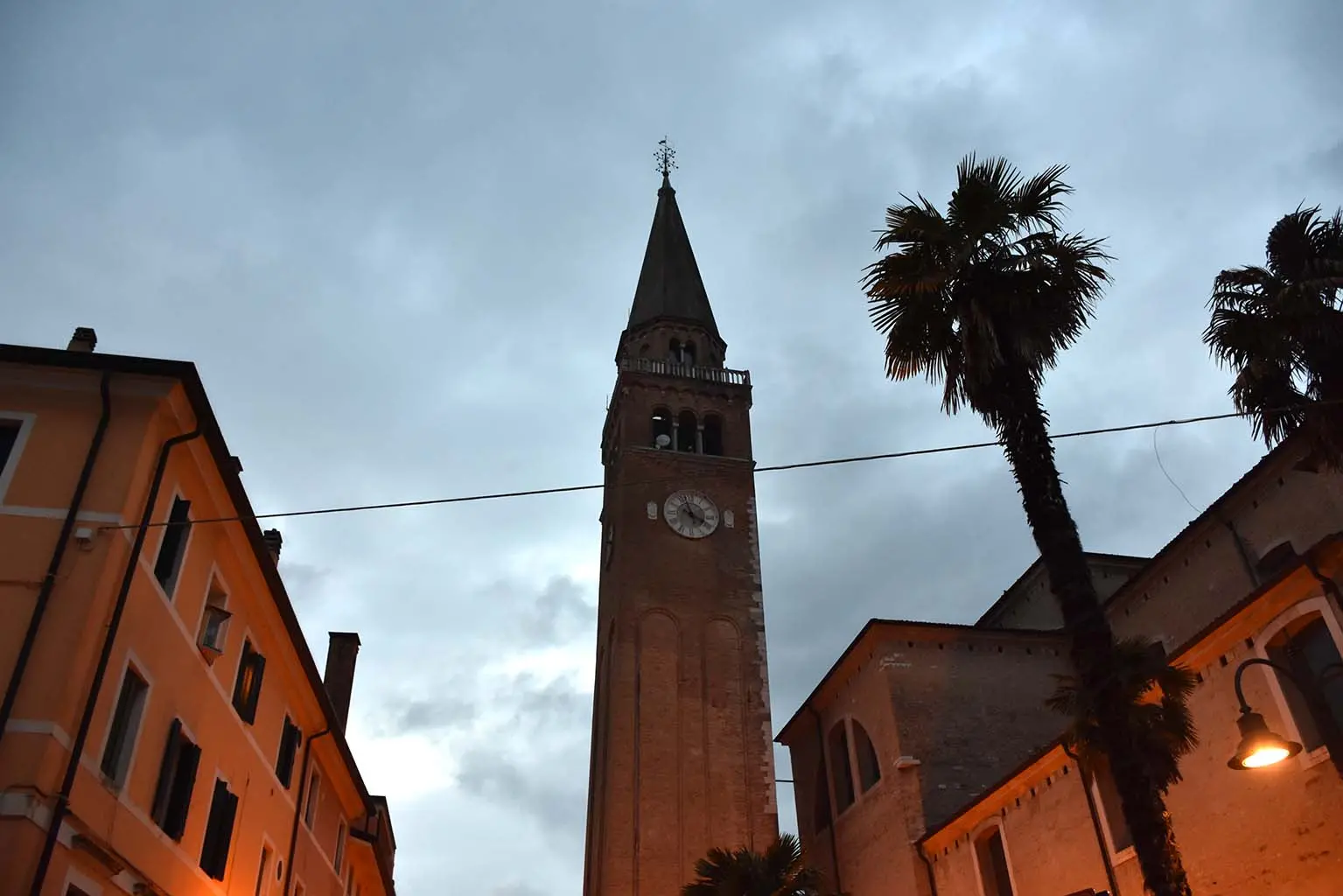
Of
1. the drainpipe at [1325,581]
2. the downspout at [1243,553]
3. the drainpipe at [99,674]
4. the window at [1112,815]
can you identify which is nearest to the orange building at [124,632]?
the drainpipe at [99,674]

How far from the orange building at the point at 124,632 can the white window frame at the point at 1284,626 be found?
13.5m

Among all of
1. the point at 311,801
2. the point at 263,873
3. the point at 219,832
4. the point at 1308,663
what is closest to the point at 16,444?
the point at 219,832

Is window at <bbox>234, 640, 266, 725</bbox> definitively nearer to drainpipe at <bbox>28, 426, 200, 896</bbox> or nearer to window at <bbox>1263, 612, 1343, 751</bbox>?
drainpipe at <bbox>28, 426, 200, 896</bbox>

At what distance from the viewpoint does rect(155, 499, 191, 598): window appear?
487 inches

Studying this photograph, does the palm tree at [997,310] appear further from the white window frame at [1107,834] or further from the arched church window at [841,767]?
the arched church window at [841,767]

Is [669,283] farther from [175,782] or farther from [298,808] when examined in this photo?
[175,782]

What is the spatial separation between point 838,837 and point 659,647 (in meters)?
9.70

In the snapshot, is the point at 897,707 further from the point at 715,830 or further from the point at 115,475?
the point at 115,475

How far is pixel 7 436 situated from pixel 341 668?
1802 cm

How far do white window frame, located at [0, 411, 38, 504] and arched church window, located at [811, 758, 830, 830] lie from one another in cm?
2455

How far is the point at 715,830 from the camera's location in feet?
109

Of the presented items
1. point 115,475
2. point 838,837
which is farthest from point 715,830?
point 115,475

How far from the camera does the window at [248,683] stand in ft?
50.0

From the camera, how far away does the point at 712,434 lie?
4403cm
